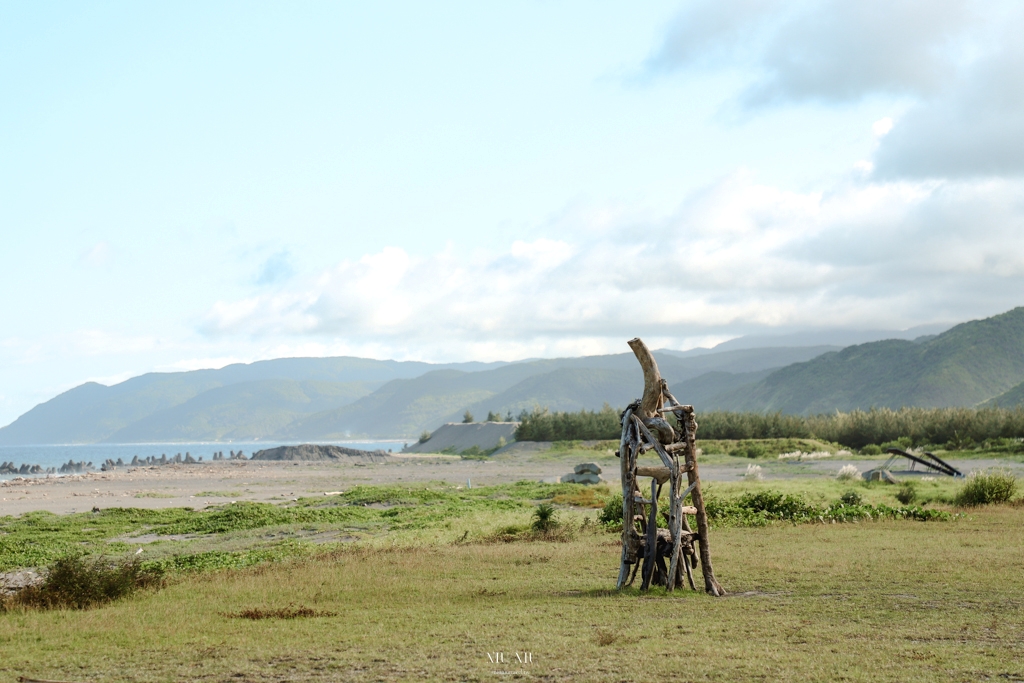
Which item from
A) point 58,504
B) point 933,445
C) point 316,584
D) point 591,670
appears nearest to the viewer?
point 591,670

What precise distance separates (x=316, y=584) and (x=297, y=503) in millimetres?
20550

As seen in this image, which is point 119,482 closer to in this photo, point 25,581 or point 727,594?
point 25,581

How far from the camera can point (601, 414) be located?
80625mm

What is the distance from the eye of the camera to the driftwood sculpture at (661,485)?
44.5 feet

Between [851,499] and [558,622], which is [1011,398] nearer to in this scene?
[851,499]

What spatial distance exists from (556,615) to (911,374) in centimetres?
16062

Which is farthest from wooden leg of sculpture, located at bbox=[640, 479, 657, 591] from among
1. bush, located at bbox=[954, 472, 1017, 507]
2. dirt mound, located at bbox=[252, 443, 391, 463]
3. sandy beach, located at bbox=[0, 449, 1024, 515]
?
dirt mound, located at bbox=[252, 443, 391, 463]

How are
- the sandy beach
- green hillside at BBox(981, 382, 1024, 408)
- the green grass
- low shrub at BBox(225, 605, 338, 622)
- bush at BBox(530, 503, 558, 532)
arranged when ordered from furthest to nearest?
green hillside at BBox(981, 382, 1024, 408) < the sandy beach < bush at BBox(530, 503, 558, 532) < low shrub at BBox(225, 605, 338, 622) < the green grass

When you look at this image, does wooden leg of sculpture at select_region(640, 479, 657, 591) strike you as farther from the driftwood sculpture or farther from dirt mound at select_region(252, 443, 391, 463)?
dirt mound at select_region(252, 443, 391, 463)

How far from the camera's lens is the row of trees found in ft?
184

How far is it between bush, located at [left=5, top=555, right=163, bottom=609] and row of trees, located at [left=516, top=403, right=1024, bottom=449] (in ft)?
168

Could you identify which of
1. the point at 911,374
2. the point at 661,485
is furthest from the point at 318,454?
the point at 911,374

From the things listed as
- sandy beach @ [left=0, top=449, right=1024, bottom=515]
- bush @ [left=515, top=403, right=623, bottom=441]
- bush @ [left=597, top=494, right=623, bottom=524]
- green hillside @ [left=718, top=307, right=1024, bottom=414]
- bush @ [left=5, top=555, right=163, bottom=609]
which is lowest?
sandy beach @ [left=0, top=449, right=1024, bottom=515]

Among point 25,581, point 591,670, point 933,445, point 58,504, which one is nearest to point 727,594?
point 591,670
